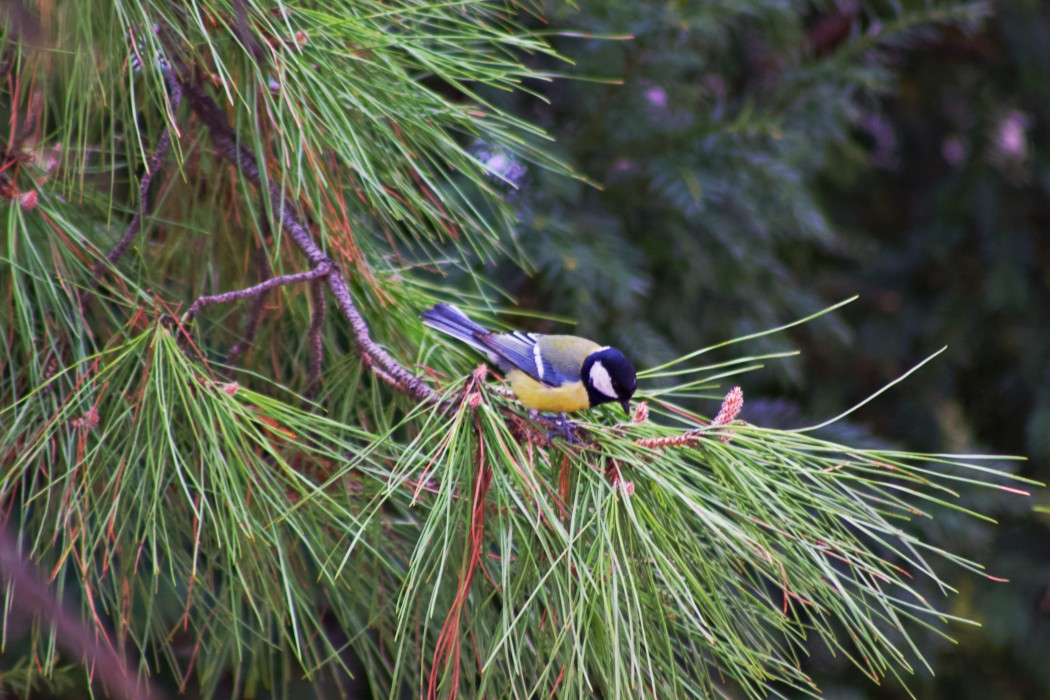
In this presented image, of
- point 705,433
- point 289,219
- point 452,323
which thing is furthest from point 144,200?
point 705,433

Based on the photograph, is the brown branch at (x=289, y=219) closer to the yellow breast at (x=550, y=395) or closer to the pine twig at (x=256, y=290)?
the pine twig at (x=256, y=290)

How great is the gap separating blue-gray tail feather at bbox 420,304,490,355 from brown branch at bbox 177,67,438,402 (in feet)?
0.37

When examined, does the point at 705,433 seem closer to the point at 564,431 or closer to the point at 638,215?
the point at 564,431

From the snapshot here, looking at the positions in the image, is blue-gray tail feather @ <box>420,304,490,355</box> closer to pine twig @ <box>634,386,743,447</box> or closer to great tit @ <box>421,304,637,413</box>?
great tit @ <box>421,304,637,413</box>

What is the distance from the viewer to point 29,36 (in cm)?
81

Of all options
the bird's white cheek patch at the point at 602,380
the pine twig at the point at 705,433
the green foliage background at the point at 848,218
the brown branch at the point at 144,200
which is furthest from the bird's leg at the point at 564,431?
the green foliage background at the point at 848,218

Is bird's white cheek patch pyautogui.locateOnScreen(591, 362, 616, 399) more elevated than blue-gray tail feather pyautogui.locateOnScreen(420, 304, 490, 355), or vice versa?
blue-gray tail feather pyautogui.locateOnScreen(420, 304, 490, 355)

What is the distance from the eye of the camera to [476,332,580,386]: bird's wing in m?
1.13

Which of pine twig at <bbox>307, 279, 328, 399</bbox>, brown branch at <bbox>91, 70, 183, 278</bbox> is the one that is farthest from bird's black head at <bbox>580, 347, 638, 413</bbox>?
brown branch at <bbox>91, 70, 183, 278</bbox>

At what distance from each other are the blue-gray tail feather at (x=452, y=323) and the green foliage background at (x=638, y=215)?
3cm

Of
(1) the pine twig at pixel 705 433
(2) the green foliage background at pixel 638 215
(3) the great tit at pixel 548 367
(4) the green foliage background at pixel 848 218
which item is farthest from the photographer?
(4) the green foliage background at pixel 848 218

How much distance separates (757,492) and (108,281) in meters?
0.73

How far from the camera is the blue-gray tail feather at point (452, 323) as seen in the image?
3.55 feet

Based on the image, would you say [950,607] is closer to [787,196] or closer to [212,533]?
[787,196]
